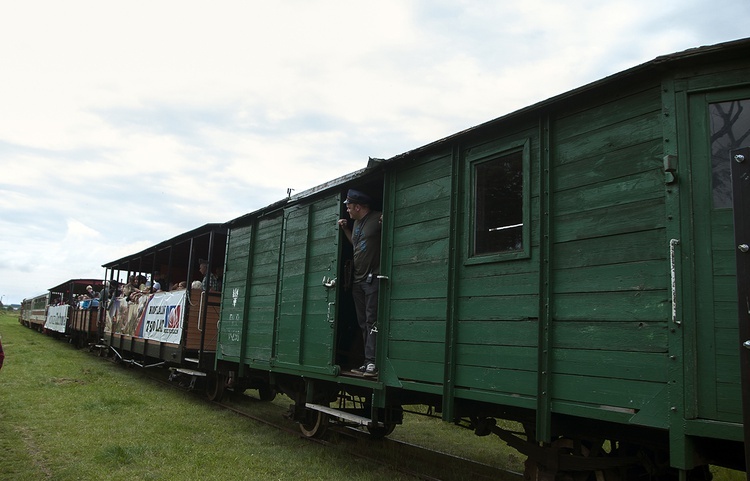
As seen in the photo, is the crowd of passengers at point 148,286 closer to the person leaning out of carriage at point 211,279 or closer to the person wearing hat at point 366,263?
the person leaning out of carriage at point 211,279

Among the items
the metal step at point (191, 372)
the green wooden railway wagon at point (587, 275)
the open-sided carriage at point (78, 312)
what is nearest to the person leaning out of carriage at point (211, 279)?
the metal step at point (191, 372)

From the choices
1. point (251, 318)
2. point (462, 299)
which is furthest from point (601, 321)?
point (251, 318)

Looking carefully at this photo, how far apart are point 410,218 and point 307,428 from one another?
3.85 m

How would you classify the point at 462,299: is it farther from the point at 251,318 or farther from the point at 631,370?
the point at 251,318

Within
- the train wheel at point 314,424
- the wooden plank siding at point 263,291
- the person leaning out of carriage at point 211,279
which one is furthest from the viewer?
the person leaning out of carriage at point 211,279

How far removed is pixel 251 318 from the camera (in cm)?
909

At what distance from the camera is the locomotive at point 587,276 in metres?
3.49

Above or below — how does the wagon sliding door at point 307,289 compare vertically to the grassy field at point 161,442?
above

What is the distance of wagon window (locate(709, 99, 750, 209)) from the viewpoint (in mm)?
3537

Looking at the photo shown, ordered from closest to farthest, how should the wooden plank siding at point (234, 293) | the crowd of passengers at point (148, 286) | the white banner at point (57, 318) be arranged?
the wooden plank siding at point (234, 293) → the crowd of passengers at point (148, 286) → the white banner at point (57, 318)

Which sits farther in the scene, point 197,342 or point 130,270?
point 130,270

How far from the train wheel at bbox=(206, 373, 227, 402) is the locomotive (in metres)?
4.73

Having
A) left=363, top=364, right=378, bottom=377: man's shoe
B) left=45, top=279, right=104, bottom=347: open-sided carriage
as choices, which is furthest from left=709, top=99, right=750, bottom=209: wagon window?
Answer: left=45, top=279, right=104, bottom=347: open-sided carriage

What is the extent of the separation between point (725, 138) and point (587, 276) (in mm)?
1226
